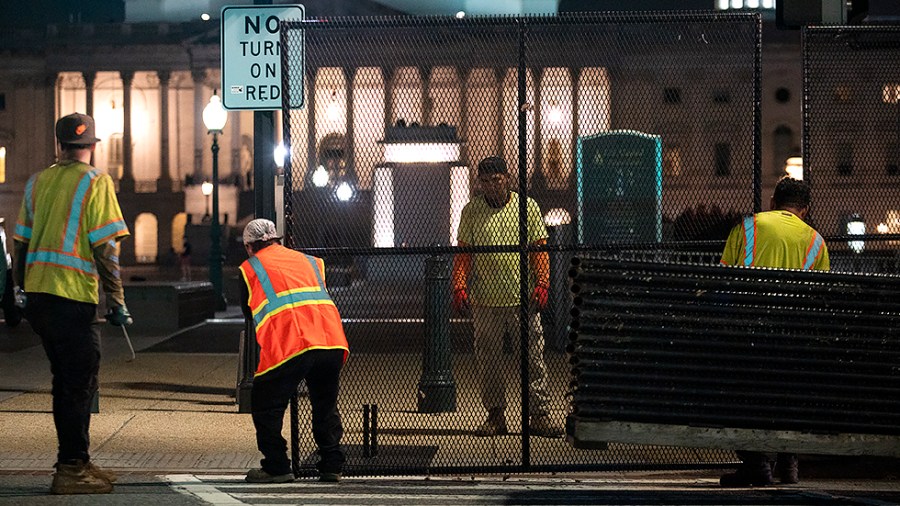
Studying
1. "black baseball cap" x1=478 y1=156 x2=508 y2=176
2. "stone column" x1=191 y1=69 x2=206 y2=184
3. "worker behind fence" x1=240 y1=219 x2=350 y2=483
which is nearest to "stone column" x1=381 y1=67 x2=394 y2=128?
"black baseball cap" x1=478 y1=156 x2=508 y2=176

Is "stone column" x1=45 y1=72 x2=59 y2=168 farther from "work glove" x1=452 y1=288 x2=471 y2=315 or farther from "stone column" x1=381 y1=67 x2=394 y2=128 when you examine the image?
"work glove" x1=452 y1=288 x2=471 y2=315

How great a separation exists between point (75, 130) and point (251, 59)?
10.2 feet

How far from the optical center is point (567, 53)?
9047 millimetres

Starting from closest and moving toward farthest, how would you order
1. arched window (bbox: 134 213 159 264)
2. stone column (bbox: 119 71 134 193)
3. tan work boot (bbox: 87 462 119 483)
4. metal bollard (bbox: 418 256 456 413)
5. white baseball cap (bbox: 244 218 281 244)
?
1. tan work boot (bbox: 87 462 119 483)
2. white baseball cap (bbox: 244 218 281 244)
3. metal bollard (bbox: 418 256 456 413)
4. arched window (bbox: 134 213 159 264)
5. stone column (bbox: 119 71 134 193)

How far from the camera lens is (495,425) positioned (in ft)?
31.6

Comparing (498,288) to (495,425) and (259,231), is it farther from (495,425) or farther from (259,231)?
(259,231)

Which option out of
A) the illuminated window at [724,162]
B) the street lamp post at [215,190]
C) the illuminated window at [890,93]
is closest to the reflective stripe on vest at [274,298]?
the illuminated window at [724,162]

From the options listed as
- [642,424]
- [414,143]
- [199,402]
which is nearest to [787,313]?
[642,424]

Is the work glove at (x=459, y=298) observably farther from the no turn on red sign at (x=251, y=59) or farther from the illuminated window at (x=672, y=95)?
the no turn on red sign at (x=251, y=59)

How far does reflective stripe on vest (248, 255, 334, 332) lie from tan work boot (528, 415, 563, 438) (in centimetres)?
233

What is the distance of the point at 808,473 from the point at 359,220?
156 inches

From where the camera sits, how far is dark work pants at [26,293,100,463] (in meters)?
7.60

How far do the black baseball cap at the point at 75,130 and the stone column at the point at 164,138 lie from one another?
87272 mm

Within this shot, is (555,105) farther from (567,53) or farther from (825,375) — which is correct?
(825,375)
